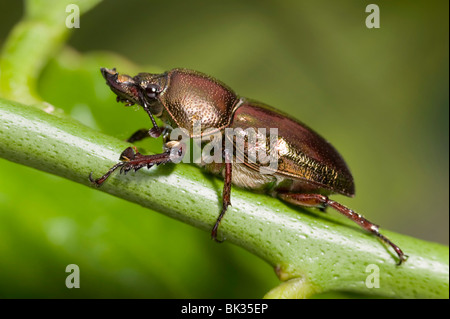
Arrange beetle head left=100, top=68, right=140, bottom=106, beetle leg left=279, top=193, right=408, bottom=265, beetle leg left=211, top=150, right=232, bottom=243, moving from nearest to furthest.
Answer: beetle leg left=211, top=150, right=232, bottom=243, beetle leg left=279, top=193, right=408, bottom=265, beetle head left=100, top=68, right=140, bottom=106

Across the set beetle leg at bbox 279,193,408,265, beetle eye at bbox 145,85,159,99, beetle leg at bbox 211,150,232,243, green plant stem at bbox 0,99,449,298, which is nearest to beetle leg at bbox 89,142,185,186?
green plant stem at bbox 0,99,449,298

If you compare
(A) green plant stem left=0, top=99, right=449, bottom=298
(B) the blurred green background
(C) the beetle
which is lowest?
(A) green plant stem left=0, top=99, right=449, bottom=298

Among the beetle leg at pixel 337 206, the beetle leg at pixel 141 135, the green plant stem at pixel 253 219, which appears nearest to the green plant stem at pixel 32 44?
the green plant stem at pixel 253 219

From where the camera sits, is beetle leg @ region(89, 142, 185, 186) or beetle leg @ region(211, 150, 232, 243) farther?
beetle leg @ region(211, 150, 232, 243)

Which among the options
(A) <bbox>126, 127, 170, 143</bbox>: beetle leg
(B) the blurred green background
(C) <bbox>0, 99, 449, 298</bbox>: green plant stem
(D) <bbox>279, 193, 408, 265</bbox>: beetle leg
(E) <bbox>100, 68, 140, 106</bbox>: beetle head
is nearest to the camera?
(C) <bbox>0, 99, 449, 298</bbox>: green plant stem

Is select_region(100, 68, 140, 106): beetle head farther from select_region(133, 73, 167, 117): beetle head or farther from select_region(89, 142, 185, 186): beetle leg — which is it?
select_region(89, 142, 185, 186): beetle leg

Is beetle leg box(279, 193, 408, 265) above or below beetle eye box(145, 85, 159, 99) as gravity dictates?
below

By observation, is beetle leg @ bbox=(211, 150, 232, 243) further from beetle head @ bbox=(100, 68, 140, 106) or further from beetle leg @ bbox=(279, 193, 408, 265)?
beetle head @ bbox=(100, 68, 140, 106)

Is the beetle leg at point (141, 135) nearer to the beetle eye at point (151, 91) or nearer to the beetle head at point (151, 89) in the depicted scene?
the beetle head at point (151, 89)
